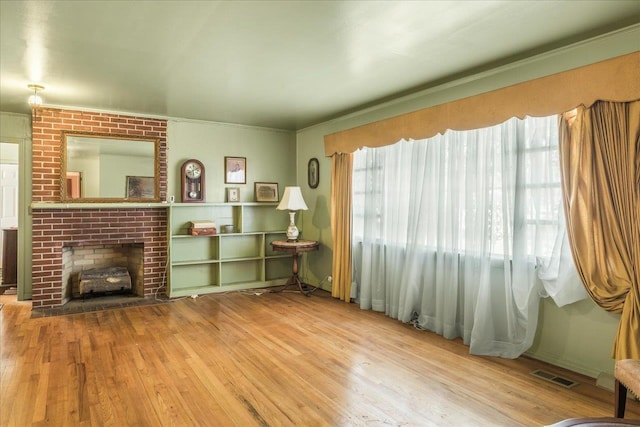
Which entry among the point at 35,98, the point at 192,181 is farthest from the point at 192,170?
the point at 35,98

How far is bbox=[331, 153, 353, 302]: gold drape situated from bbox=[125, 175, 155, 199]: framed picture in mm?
2345

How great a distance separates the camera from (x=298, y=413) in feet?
7.50

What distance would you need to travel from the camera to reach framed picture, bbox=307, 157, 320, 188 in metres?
5.65

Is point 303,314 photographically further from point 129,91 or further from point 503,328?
point 129,91

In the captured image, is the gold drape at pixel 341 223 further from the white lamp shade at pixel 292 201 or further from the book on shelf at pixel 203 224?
the book on shelf at pixel 203 224

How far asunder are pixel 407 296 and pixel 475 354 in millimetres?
922

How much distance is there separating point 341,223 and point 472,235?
6.16 ft

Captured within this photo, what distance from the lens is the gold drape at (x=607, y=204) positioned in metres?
2.43

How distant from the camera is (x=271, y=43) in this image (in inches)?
108

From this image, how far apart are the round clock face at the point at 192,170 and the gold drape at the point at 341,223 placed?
72.5 inches

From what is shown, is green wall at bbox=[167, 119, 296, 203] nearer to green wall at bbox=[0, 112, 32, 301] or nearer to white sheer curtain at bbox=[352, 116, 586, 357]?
green wall at bbox=[0, 112, 32, 301]

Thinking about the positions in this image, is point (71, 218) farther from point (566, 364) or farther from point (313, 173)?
point (566, 364)

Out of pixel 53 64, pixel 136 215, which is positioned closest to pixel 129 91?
pixel 53 64

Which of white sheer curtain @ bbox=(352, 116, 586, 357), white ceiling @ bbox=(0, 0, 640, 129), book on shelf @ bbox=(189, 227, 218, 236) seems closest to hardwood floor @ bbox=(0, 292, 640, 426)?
white sheer curtain @ bbox=(352, 116, 586, 357)
